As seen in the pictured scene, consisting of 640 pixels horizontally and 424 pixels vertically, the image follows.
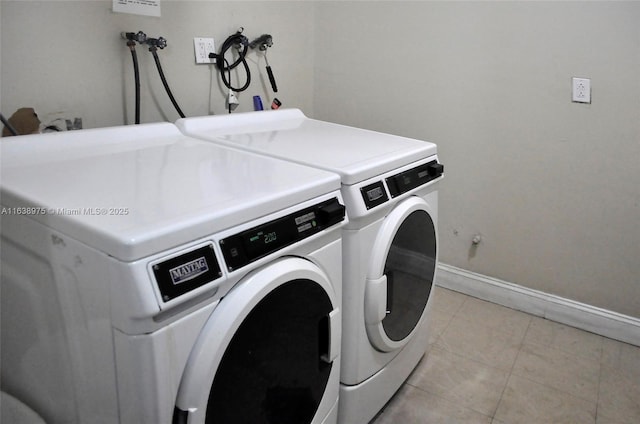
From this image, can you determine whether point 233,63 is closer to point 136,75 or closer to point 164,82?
point 164,82

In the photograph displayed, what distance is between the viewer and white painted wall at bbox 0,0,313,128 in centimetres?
148

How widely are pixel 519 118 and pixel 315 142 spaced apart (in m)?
1.11

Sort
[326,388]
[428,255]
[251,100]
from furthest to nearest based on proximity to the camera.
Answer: [251,100]
[428,255]
[326,388]

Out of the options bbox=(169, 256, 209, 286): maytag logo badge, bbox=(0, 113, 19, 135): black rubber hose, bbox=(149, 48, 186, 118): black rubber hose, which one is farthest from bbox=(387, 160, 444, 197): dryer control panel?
bbox=(0, 113, 19, 135): black rubber hose

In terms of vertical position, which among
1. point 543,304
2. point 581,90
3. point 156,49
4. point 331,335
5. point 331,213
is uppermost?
point 156,49

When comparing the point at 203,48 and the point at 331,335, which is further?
the point at 203,48

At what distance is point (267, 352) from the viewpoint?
1.05m

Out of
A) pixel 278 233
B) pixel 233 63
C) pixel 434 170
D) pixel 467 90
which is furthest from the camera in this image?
pixel 467 90

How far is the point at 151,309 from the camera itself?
2.52 ft

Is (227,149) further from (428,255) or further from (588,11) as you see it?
(588,11)

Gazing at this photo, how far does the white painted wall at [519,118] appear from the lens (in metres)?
1.98

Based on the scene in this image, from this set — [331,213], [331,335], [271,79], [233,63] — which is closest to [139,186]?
[331,213]

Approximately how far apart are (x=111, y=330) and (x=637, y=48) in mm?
2131

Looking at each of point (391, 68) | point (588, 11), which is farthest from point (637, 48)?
point (391, 68)
